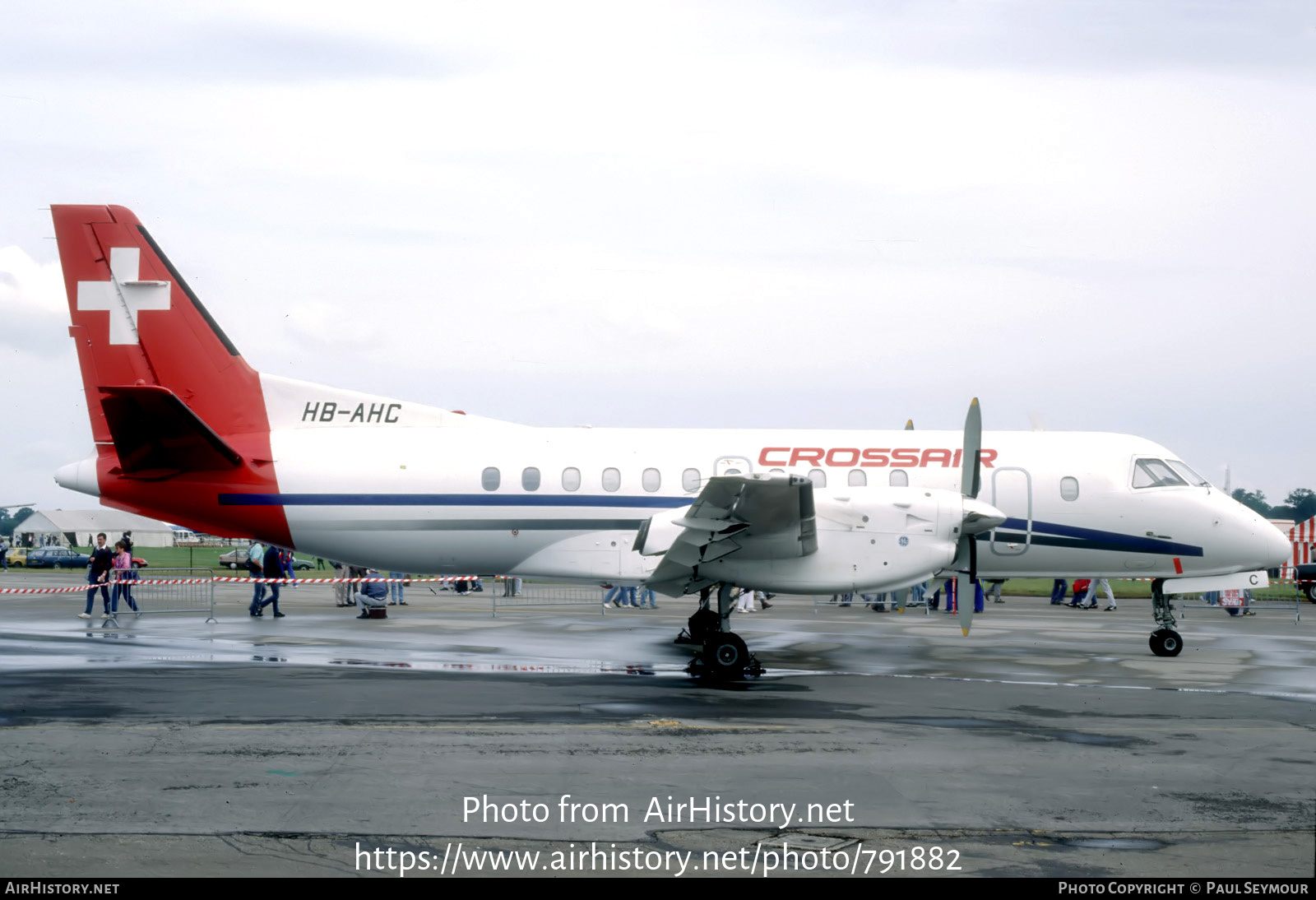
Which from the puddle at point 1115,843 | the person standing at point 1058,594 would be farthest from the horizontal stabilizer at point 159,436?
the person standing at point 1058,594

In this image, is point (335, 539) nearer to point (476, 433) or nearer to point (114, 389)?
point (476, 433)

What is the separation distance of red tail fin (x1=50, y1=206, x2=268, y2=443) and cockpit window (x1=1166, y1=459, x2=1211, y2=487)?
46.6 feet

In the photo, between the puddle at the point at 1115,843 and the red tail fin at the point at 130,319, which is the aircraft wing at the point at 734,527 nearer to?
the puddle at the point at 1115,843

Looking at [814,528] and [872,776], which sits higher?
[814,528]

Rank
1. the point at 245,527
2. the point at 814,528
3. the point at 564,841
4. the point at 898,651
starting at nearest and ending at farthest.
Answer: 1. the point at 564,841
2. the point at 814,528
3. the point at 245,527
4. the point at 898,651

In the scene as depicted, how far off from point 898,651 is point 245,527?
33.0 ft

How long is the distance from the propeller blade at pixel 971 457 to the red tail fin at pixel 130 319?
33.9 ft

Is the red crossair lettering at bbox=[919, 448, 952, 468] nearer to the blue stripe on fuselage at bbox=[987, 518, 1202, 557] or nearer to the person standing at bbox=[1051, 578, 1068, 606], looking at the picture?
the blue stripe on fuselage at bbox=[987, 518, 1202, 557]

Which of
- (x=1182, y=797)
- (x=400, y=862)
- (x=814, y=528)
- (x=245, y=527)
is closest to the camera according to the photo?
(x=400, y=862)

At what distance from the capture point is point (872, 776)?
27.9 ft

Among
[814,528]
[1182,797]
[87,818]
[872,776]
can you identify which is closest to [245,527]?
[814,528]

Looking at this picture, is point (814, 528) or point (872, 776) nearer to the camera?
point (872, 776)

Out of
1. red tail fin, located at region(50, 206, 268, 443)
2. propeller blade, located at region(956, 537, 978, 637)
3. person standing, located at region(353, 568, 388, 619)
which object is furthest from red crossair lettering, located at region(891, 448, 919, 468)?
person standing, located at region(353, 568, 388, 619)

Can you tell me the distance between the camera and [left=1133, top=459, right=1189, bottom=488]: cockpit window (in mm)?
17422
